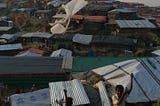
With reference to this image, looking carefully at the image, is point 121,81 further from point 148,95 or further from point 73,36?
point 73,36

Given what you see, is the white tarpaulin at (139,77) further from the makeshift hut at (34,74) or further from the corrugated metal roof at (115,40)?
the corrugated metal roof at (115,40)

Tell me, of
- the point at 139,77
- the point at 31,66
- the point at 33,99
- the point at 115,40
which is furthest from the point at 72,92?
the point at 115,40

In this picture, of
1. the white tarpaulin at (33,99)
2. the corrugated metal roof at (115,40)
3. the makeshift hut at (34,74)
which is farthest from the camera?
the corrugated metal roof at (115,40)

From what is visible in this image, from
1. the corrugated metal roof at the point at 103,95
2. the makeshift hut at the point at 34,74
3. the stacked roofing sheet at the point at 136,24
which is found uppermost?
the corrugated metal roof at the point at 103,95

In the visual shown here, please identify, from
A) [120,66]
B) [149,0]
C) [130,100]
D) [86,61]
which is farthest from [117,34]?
[149,0]

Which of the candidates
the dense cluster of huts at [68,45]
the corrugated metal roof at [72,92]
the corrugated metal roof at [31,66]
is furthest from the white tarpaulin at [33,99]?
the corrugated metal roof at [31,66]

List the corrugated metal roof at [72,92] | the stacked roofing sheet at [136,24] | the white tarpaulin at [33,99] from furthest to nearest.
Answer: the stacked roofing sheet at [136,24], the white tarpaulin at [33,99], the corrugated metal roof at [72,92]

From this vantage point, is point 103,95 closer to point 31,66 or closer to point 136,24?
point 31,66
